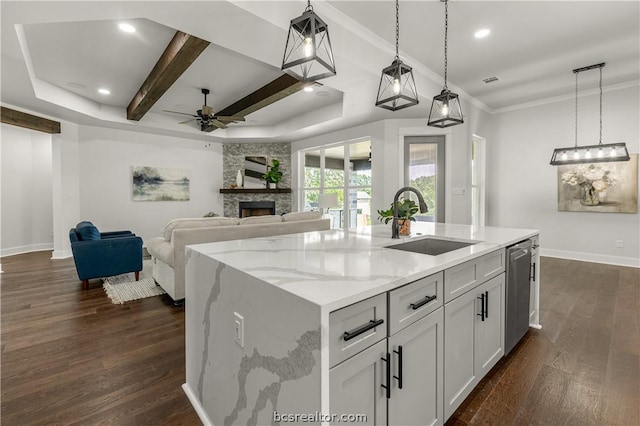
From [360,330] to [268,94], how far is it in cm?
431

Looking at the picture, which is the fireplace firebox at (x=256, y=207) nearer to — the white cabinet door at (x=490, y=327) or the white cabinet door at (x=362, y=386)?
the white cabinet door at (x=490, y=327)

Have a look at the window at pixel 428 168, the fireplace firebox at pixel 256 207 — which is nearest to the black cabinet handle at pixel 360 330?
the window at pixel 428 168

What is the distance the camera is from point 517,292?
220 centimetres

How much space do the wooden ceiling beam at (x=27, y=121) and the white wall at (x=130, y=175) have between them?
51cm

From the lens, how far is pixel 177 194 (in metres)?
7.01

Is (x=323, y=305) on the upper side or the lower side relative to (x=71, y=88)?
lower

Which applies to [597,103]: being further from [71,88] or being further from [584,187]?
[71,88]

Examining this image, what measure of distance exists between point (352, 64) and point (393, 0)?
67cm

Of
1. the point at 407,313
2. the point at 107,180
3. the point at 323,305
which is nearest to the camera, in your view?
the point at 323,305

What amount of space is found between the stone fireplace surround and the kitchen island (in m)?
5.87

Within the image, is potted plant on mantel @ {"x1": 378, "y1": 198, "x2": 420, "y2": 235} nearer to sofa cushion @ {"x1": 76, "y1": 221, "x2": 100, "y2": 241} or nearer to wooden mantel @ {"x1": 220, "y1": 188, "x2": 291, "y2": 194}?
sofa cushion @ {"x1": 76, "y1": 221, "x2": 100, "y2": 241}

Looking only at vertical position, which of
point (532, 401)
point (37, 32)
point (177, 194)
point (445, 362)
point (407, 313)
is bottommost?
point (532, 401)

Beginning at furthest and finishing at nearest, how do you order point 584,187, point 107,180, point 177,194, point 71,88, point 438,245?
point 177,194 < point 107,180 < point 584,187 < point 71,88 < point 438,245

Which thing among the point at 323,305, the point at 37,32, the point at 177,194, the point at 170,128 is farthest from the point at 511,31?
the point at 177,194
